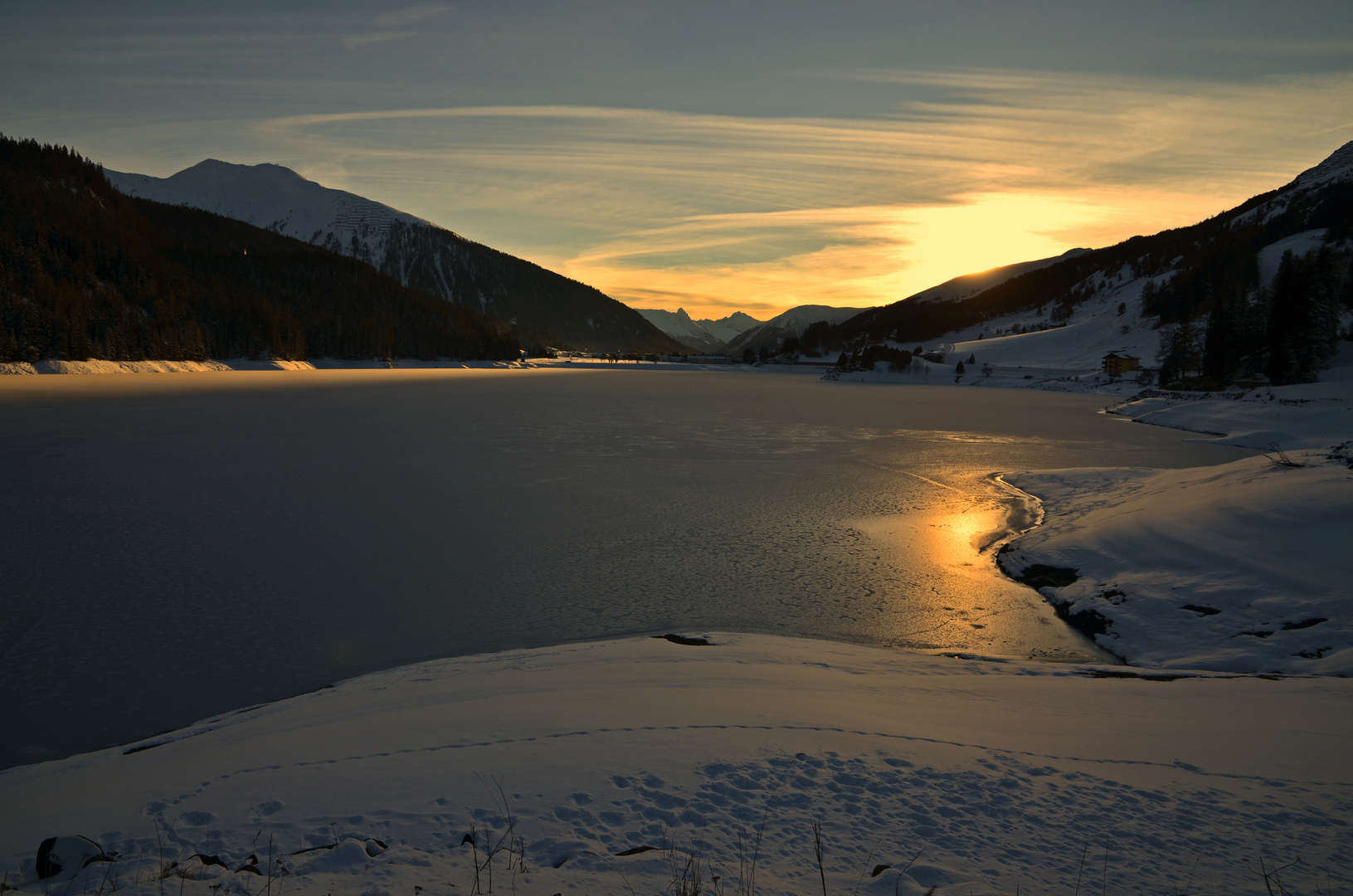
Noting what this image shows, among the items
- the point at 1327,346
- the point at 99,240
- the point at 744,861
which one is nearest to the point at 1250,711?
the point at 744,861

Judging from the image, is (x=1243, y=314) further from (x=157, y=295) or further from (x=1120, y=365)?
(x=157, y=295)

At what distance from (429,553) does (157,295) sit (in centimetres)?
13650

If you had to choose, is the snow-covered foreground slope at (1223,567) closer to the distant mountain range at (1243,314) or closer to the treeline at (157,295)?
the distant mountain range at (1243,314)

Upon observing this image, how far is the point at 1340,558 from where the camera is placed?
11703 millimetres

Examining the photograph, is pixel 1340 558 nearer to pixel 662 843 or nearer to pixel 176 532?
pixel 662 843

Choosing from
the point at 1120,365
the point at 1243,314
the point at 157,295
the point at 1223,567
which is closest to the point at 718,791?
the point at 1223,567

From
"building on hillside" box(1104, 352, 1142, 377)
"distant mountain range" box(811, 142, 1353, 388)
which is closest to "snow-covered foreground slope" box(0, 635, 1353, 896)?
"distant mountain range" box(811, 142, 1353, 388)

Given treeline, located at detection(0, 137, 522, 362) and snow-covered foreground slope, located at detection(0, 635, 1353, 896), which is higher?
treeline, located at detection(0, 137, 522, 362)

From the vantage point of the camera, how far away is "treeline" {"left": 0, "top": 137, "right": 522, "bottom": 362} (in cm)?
9238

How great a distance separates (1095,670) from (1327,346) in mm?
81181

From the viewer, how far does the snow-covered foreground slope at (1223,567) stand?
33.6 feet

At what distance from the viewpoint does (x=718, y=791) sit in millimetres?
5664

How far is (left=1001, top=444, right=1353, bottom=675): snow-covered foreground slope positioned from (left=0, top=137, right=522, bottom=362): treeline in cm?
10822

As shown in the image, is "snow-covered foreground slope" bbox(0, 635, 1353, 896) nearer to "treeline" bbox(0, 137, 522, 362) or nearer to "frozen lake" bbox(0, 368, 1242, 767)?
"frozen lake" bbox(0, 368, 1242, 767)
